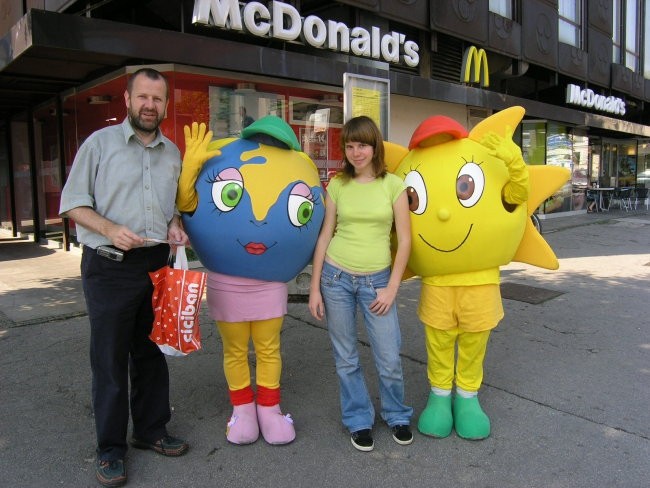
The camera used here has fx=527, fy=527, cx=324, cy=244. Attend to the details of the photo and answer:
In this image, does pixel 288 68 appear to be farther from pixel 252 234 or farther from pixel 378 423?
pixel 378 423

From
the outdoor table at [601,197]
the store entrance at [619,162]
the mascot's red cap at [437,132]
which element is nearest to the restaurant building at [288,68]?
the outdoor table at [601,197]

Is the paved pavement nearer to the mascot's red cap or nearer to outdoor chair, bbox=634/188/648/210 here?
the mascot's red cap

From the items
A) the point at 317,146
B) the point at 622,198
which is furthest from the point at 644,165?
the point at 317,146

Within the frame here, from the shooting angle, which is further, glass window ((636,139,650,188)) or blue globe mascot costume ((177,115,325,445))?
glass window ((636,139,650,188))

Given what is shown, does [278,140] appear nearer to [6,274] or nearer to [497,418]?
[497,418]

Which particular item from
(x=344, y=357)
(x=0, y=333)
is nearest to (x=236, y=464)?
(x=344, y=357)

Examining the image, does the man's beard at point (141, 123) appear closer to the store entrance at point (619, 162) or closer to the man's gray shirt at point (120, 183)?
the man's gray shirt at point (120, 183)

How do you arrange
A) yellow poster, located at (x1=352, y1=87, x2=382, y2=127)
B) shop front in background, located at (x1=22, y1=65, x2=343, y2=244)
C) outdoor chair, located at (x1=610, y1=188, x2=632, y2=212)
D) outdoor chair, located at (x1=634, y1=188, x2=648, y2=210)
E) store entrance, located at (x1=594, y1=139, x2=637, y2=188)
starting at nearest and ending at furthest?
1. yellow poster, located at (x1=352, y1=87, x2=382, y2=127)
2. shop front in background, located at (x1=22, y1=65, x2=343, y2=244)
3. outdoor chair, located at (x1=610, y1=188, x2=632, y2=212)
4. outdoor chair, located at (x1=634, y1=188, x2=648, y2=210)
5. store entrance, located at (x1=594, y1=139, x2=637, y2=188)

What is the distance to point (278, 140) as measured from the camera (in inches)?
119

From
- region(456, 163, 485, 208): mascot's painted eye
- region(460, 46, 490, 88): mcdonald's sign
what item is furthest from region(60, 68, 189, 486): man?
region(460, 46, 490, 88): mcdonald's sign

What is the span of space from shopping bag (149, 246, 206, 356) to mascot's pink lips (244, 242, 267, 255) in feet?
0.93

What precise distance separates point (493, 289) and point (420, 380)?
117 centimetres

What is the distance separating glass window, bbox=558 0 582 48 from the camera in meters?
15.6

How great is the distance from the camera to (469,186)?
9.70ft
